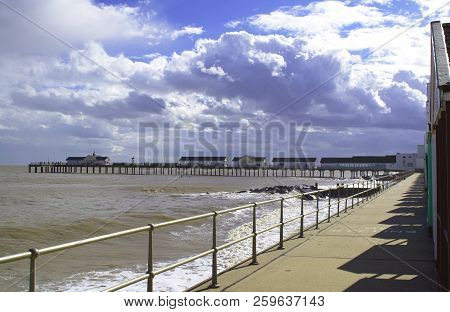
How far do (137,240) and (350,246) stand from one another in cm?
799

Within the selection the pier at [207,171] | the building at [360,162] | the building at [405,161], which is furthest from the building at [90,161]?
Result: the building at [405,161]

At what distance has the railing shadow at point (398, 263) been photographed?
22.1 feet

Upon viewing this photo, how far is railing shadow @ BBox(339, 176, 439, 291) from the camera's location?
265 inches

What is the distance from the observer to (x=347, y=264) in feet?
26.6

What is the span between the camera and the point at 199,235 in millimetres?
17406

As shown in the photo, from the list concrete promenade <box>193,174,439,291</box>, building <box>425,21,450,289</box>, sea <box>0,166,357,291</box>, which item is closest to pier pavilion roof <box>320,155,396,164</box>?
sea <box>0,166,357,291</box>

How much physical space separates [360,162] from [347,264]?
155 m

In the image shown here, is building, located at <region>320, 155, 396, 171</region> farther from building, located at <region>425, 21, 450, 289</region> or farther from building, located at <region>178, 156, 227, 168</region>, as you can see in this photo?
building, located at <region>425, 21, 450, 289</region>
